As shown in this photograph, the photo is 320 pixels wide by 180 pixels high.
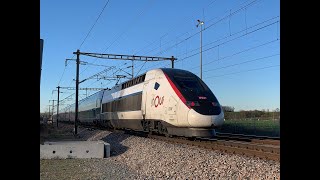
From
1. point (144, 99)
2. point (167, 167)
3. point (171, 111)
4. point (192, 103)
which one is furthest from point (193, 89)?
point (167, 167)

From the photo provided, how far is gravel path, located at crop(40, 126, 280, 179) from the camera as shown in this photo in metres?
8.24

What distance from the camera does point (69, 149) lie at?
12.7m

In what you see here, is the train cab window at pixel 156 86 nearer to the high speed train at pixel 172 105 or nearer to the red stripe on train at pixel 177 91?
the high speed train at pixel 172 105

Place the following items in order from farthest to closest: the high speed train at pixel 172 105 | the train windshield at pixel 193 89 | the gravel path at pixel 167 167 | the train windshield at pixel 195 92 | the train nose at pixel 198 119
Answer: the train windshield at pixel 193 89 < the train windshield at pixel 195 92 < the high speed train at pixel 172 105 < the train nose at pixel 198 119 < the gravel path at pixel 167 167

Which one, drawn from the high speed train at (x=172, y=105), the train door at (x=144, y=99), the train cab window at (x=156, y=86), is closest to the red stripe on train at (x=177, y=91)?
the high speed train at (x=172, y=105)

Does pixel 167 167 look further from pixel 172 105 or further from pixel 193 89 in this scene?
pixel 193 89

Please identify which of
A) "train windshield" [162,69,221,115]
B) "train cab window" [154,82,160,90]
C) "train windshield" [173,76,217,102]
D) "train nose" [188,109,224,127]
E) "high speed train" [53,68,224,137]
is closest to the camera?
"train nose" [188,109,224,127]

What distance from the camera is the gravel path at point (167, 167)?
27.0 feet

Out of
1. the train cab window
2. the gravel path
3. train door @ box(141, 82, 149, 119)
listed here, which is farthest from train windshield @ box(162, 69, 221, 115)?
the gravel path

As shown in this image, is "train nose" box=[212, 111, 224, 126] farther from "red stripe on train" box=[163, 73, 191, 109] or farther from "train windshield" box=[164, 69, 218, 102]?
"red stripe on train" box=[163, 73, 191, 109]

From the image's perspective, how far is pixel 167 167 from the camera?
957 cm
